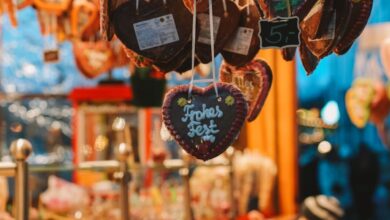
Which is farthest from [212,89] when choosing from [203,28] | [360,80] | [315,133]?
[315,133]

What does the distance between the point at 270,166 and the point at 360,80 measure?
70 centimetres

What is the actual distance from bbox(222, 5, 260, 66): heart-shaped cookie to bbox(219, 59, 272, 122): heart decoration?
0.15 feet

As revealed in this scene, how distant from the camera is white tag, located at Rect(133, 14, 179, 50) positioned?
133 cm

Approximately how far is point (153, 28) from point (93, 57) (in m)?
2.08

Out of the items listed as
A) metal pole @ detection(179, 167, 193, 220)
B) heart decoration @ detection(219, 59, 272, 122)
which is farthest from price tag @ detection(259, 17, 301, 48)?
metal pole @ detection(179, 167, 193, 220)

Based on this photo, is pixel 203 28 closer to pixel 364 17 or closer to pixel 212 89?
pixel 212 89

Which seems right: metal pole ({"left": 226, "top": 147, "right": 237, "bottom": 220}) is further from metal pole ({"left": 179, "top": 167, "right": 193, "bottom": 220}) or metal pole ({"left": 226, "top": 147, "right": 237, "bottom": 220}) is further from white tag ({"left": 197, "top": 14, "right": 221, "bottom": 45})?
white tag ({"left": 197, "top": 14, "right": 221, "bottom": 45})

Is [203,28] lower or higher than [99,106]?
higher

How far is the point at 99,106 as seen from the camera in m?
4.84

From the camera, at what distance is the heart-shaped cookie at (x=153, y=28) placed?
4.38 feet

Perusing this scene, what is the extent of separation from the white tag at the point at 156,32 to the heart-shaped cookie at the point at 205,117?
103mm

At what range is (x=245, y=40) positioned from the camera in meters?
1.42

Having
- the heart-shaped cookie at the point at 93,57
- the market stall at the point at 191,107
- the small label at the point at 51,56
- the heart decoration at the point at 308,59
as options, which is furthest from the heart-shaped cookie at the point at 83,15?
the heart decoration at the point at 308,59

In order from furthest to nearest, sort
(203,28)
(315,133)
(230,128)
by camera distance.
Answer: (315,133) < (203,28) < (230,128)
